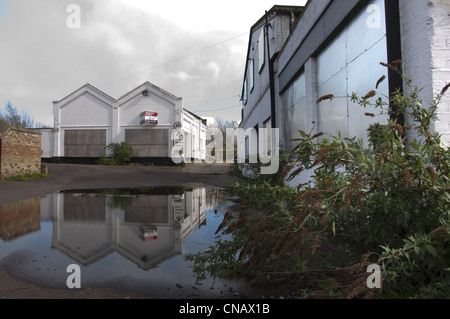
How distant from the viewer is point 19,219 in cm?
551

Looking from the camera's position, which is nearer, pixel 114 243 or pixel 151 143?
pixel 114 243

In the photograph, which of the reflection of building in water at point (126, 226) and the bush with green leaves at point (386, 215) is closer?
the bush with green leaves at point (386, 215)

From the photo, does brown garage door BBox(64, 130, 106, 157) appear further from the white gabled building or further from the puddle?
the puddle

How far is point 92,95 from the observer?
24719mm

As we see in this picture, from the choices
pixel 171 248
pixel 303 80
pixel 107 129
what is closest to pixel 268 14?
pixel 303 80

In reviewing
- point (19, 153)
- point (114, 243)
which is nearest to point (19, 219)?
point (114, 243)

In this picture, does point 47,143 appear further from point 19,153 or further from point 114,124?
point 19,153

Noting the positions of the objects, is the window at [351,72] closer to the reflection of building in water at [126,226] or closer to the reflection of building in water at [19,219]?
the reflection of building in water at [126,226]

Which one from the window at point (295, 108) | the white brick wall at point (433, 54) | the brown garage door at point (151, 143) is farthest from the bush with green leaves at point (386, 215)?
the brown garage door at point (151, 143)

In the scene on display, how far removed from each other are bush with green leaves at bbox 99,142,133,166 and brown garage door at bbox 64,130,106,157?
1.29 metres

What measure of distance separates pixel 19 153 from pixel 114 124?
12.1m

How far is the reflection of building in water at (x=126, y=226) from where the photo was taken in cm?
369

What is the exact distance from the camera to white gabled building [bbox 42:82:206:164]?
77.3 ft

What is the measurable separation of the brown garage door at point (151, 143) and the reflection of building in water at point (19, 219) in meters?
16.1
